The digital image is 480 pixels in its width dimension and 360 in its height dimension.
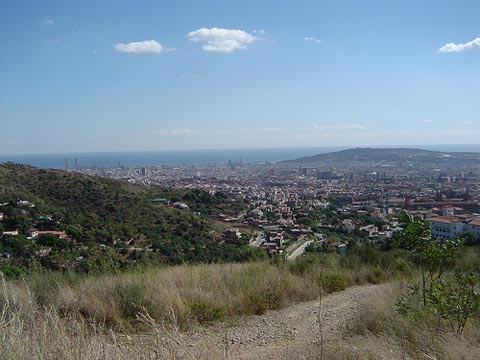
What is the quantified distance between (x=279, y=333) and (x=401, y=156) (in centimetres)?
8319

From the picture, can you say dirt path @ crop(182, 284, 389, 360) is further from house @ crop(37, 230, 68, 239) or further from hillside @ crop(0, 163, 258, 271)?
house @ crop(37, 230, 68, 239)

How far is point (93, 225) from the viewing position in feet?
46.4

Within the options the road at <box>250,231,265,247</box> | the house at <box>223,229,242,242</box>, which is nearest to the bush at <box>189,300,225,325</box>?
the road at <box>250,231,265,247</box>

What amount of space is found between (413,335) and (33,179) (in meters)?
20.9

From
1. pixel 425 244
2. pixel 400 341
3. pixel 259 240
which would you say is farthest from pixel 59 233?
pixel 400 341

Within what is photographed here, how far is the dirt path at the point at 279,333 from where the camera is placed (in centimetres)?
323

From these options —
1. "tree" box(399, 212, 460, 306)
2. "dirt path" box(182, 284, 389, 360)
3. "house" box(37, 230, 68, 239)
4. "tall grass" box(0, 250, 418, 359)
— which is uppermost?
"tree" box(399, 212, 460, 306)

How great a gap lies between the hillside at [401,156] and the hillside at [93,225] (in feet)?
197

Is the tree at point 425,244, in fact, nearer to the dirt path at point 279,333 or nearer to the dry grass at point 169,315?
the dry grass at point 169,315

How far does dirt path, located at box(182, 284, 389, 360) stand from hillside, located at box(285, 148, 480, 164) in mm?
69530

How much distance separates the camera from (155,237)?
1445 centimetres

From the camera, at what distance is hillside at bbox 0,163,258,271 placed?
9766mm

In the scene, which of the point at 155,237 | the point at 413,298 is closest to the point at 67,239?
the point at 155,237

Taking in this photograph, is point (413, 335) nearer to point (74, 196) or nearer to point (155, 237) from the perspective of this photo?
point (155, 237)
